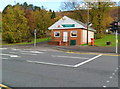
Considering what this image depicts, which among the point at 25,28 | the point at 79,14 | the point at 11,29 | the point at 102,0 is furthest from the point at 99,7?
the point at 11,29

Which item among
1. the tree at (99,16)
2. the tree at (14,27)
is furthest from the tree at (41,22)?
the tree at (99,16)

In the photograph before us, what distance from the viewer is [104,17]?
3759 centimetres

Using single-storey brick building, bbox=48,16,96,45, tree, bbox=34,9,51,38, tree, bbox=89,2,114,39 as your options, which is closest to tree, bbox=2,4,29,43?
tree, bbox=34,9,51,38

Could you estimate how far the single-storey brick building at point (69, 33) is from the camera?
83.4 feet

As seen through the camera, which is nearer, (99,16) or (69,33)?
(69,33)

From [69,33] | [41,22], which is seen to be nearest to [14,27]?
[41,22]

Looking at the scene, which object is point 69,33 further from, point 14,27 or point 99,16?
point 99,16

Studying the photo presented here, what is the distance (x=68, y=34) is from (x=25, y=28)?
13.8m

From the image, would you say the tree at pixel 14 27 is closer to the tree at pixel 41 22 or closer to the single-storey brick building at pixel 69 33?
the tree at pixel 41 22

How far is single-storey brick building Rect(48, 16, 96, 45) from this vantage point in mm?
25422

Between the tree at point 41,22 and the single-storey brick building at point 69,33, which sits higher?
the tree at point 41,22

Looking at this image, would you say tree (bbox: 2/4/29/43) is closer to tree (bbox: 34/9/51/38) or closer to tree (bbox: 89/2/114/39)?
tree (bbox: 34/9/51/38)

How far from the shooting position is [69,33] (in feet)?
85.9

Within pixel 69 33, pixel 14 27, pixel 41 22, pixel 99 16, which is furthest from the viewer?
pixel 41 22
